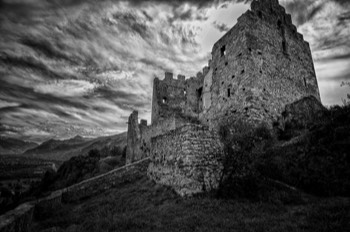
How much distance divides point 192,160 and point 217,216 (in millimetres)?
2469

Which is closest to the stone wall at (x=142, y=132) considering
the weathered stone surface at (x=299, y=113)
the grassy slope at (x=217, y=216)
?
the weathered stone surface at (x=299, y=113)

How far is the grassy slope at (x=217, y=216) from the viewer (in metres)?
4.38

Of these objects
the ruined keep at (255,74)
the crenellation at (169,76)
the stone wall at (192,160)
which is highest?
the crenellation at (169,76)

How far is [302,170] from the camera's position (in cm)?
751

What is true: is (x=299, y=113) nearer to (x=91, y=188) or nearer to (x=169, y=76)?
(x=91, y=188)

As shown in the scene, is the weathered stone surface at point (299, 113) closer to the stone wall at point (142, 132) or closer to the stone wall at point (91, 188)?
the stone wall at point (142, 132)

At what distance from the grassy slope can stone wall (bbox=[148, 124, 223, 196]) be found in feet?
1.95

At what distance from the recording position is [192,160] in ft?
24.1

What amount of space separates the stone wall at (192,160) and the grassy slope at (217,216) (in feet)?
1.95

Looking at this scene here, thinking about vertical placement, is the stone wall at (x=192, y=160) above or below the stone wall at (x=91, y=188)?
above

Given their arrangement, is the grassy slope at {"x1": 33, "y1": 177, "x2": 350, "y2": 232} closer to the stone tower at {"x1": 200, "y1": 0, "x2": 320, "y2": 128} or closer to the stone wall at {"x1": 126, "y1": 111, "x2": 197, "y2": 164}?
the stone tower at {"x1": 200, "y1": 0, "x2": 320, "y2": 128}

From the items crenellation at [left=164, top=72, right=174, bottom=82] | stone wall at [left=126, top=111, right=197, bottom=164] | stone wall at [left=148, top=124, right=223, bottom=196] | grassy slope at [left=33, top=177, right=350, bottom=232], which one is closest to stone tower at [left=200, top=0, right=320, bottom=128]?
stone wall at [left=126, top=111, right=197, bottom=164]

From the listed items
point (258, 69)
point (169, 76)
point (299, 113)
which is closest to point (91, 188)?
point (258, 69)

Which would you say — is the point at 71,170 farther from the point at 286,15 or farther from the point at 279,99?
the point at 286,15
